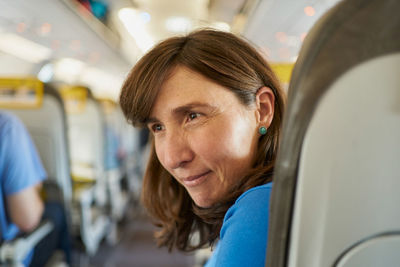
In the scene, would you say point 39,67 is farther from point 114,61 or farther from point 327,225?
point 327,225

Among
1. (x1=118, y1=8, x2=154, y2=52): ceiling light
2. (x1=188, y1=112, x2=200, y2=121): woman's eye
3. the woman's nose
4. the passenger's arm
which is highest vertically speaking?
Result: (x1=118, y1=8, x2=154, y2=52): ceiling light

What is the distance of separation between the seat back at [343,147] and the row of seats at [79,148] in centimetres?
223

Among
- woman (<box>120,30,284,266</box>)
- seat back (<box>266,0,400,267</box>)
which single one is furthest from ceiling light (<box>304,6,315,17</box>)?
seat back (<box>266,0,400,267</box>)

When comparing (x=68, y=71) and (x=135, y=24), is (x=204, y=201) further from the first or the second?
(x=68, y=71)

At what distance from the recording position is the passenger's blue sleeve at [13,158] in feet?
5.60

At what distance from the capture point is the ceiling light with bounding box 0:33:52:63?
10.7 feet

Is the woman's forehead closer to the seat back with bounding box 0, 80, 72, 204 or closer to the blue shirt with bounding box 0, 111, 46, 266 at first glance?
the blue shirt with bounding box 0, 111, 46, 266

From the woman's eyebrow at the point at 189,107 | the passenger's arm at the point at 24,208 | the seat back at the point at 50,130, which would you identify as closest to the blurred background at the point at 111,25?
the woman's eyebrow at the point at 189,107

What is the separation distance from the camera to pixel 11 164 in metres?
1.72

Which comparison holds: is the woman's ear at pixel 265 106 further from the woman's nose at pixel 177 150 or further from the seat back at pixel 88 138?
the seat back at pixel 88 138

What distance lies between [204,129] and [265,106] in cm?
23

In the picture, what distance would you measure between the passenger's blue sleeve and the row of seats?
504mm

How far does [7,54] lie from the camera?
3.82 metres

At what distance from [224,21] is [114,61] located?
9.08ft
